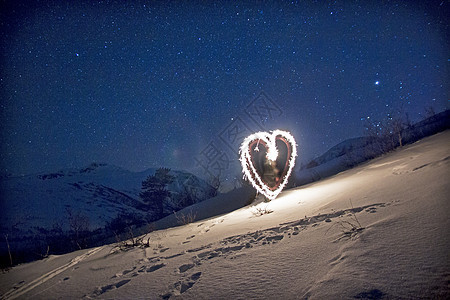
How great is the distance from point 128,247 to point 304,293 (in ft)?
11.1

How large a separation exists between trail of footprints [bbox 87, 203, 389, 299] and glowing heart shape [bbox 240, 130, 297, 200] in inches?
145

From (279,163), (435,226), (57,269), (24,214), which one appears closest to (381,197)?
(435,226)

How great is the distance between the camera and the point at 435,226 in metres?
1.43

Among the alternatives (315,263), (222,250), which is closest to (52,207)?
(222,250)

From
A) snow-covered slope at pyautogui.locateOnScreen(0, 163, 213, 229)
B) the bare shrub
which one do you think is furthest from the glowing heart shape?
snow-covered slope at pyautogui.locateOnScreen(0, 163, 213, 229)

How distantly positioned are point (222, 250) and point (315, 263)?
1140 millimetres

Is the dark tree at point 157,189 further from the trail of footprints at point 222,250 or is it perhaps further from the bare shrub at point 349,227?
the bare shrub at point 349,227

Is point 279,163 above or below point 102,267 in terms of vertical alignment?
above

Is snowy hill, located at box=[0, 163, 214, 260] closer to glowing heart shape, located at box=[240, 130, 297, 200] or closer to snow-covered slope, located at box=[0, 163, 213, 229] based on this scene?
snow-covered slope, located at box=[0, 163, 213, 229]

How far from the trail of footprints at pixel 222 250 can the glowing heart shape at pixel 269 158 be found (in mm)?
3684

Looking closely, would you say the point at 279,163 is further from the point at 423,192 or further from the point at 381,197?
the point at 423,192

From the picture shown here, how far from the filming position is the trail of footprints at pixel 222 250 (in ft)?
6.46

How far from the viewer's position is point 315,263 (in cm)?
147

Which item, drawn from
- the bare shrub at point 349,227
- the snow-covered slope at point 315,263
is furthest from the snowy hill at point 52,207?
the bare shrub at point 349,227
